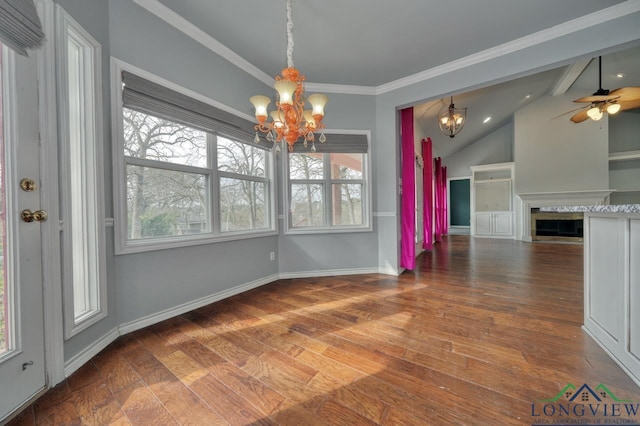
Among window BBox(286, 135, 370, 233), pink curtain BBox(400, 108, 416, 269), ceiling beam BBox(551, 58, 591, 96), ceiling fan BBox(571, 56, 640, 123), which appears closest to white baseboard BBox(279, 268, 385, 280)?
pink curtain BBox(400, 108, 416, 269)

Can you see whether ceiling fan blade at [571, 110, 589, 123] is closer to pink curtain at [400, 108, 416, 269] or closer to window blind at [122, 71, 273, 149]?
pink curtain at [400, 108, 416, 269]

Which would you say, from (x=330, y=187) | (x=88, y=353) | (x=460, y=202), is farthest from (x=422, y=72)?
(x=460, y=202)

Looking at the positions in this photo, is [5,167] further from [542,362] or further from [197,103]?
[542,362]

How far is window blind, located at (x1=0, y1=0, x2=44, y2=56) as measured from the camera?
982 mm

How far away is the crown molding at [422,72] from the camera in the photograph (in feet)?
6.34

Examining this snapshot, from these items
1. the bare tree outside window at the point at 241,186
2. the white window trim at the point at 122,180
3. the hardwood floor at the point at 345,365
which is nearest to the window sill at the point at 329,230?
the bare tree outside window at the point at 241,186

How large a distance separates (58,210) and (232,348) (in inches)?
51.9

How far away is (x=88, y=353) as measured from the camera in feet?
Result: 4.80

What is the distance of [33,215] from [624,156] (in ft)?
34.0

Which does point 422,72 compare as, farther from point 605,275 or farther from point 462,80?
point 605,275

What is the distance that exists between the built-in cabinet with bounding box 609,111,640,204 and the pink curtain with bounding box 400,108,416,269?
A: 6.59 meters

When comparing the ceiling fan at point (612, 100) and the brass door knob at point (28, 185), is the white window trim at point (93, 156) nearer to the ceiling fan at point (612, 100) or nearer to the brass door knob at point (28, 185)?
the brass door knob at point (28, 185)

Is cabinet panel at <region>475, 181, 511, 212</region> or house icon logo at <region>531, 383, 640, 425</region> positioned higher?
cabinet panel at <region>475, 181, 511, 212</region>

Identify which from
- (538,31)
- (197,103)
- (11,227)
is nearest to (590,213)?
(538,31)
